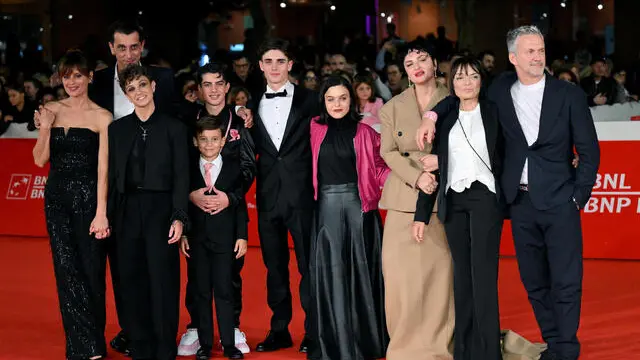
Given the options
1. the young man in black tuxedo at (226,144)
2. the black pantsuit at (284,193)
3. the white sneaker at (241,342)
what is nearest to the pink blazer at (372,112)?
the black pantsuit at (284,193)

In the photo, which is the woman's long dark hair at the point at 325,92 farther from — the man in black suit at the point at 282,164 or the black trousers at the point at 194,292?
the black trousers at the point at 194,292

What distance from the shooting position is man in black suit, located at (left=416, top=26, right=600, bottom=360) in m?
5.93

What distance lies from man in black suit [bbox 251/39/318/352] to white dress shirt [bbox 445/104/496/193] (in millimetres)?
1101

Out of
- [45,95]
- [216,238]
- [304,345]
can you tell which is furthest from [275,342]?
[45,95]

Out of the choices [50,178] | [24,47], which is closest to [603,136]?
[50,178]

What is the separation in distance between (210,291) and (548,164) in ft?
7.28

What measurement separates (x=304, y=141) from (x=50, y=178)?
5.12 ft

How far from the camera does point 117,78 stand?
700 cm

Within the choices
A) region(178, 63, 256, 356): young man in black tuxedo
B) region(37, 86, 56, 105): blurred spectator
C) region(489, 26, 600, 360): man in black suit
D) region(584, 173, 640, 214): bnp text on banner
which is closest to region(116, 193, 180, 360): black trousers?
region(178, 63, 256, 356): young man in black tuxedo

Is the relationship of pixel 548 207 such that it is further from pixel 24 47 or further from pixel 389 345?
pixel 24 47

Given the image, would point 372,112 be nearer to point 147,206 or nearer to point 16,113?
point 147,206

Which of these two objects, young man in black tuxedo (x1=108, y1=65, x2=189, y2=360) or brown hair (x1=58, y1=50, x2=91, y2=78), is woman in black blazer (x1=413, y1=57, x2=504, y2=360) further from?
brown hair (x1=58, y1=50, x2=91, y2=78)

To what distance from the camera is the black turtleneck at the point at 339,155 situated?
645 centimetres

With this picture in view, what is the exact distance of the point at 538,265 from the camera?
614cm
